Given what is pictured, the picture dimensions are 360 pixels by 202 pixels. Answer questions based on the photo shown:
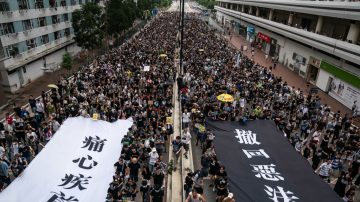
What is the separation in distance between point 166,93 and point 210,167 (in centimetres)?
975

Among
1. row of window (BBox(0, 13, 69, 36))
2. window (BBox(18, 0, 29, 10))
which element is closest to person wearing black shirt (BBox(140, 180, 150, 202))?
row of window (BBox(0, 13, 69, 36))

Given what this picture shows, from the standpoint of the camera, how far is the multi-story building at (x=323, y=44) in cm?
2367

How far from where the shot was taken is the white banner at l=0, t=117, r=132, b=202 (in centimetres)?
1004

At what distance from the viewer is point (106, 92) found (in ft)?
66.0

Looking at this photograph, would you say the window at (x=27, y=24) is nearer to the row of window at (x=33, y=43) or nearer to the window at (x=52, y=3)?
the row of window at (x=33, y=43)

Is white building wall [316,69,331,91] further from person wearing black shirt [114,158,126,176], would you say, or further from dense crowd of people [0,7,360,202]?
person wearing black shirt [114,158,126,176]

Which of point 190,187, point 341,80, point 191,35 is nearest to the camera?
point 190,187

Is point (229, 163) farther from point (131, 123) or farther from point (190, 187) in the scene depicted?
point (131, 123)

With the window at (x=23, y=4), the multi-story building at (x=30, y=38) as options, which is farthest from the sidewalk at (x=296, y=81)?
the window at (x=23, y=4)

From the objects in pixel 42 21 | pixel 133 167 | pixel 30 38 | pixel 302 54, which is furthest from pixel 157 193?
pixel 302 54

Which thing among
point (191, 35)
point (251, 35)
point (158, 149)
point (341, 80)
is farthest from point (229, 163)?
point (251, 35)

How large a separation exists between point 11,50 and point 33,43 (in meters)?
4.33

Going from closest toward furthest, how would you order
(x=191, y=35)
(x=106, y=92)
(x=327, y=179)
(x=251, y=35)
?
1. (x=327, y=179)
2. (x=106, y=92)
3. (x=191, y=35)
4. (x=251, y=35)

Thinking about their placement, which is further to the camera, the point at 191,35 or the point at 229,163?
the point at 191,35
